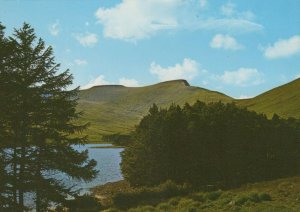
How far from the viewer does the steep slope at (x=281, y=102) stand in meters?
149

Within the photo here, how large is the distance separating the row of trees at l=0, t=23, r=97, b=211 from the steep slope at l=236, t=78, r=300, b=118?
116745 millimetres

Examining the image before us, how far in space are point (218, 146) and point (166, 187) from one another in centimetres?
1188

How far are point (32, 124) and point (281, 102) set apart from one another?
145 metres

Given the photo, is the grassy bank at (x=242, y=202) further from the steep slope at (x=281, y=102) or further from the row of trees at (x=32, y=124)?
the steep slope at (x=281, y=102)

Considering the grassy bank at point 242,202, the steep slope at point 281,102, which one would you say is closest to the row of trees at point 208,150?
the grassy bank at point 242,202

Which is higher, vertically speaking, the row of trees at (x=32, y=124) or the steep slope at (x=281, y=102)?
the steep slope at (x=281, y=102)

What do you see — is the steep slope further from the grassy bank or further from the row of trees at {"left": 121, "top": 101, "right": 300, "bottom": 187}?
the grassy bank

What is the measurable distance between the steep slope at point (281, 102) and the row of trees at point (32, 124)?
383 feet

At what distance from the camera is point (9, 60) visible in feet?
102

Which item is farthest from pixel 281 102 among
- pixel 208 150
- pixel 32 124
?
pixel 32 124

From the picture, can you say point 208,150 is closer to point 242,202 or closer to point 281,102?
point 242,202

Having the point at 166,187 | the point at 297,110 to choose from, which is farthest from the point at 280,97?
the point at 166,187

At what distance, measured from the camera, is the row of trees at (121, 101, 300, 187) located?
44031 mm

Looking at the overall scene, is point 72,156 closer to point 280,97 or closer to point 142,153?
point 142,153
